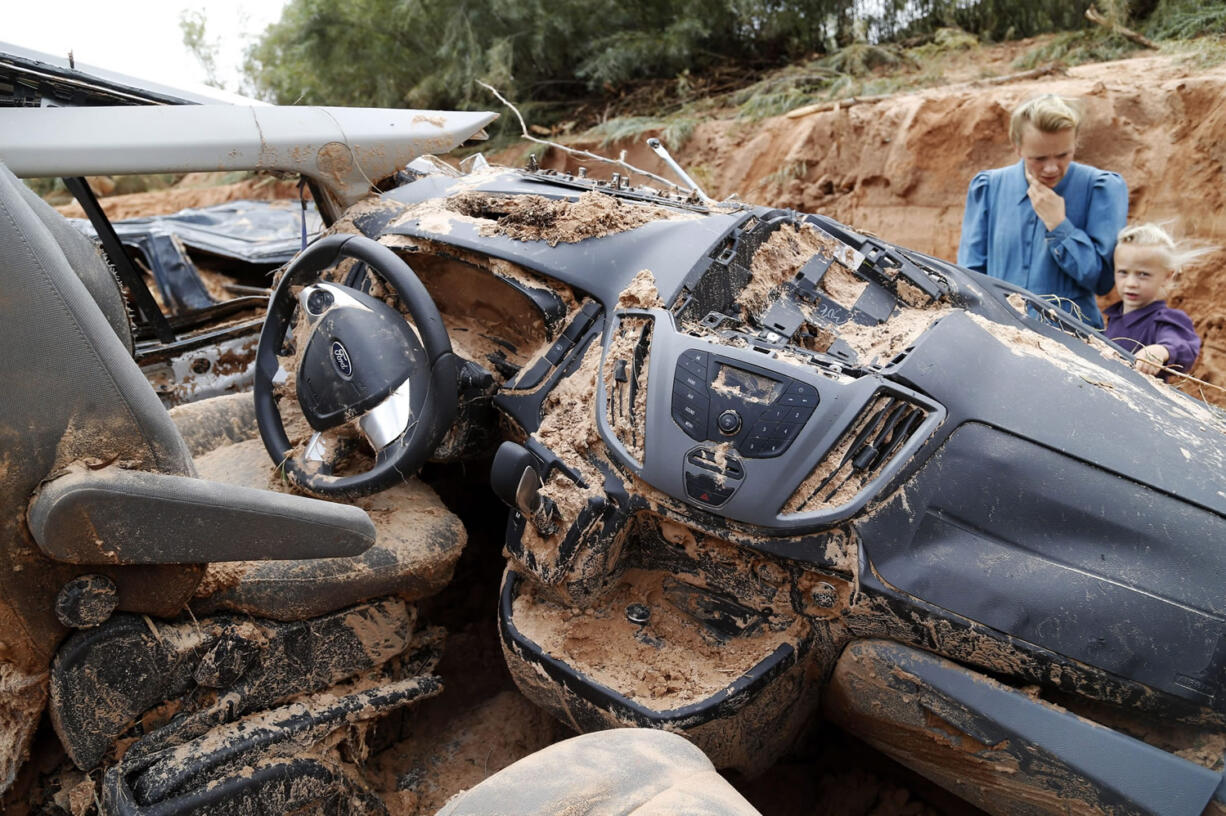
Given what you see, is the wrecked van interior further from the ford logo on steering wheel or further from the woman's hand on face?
the woman's hand on face

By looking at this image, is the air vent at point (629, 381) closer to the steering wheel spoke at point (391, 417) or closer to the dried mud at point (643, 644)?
the dried mud at point (643, 644)

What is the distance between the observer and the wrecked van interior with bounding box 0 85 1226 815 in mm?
1560

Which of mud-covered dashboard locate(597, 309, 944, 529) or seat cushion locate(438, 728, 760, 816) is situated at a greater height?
mud-covered dashboard locate(597, 309, 944, 529)

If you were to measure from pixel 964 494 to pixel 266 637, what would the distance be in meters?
1.48

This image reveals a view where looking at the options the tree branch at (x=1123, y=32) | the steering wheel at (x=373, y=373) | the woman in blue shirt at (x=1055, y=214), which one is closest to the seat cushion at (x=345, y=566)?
the steering wheel at (x=373, y=373)

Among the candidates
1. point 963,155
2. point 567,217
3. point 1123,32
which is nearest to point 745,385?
point 567,217

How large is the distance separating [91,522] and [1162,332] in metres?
3.13

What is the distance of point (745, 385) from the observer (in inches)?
70.9

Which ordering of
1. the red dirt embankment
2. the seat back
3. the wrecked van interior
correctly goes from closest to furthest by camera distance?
1. the seat back
2. the wrecked van interior
3. the red dirt embankment

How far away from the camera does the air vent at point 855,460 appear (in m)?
1.75

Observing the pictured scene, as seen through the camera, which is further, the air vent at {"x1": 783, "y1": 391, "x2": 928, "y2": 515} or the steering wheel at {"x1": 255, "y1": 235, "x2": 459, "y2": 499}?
the steering wheel at {"x1": 255, "y1": 235, "x2": 459, "y2": 499}

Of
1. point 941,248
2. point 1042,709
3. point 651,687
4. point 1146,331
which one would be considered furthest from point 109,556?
point 941,248

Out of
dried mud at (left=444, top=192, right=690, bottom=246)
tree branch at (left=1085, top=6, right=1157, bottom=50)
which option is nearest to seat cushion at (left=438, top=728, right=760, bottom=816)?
dried mud at (left=444, top=192, right=690, bottom=246)

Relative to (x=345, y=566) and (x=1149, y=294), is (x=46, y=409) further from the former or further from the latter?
(x=1149, y=294)
